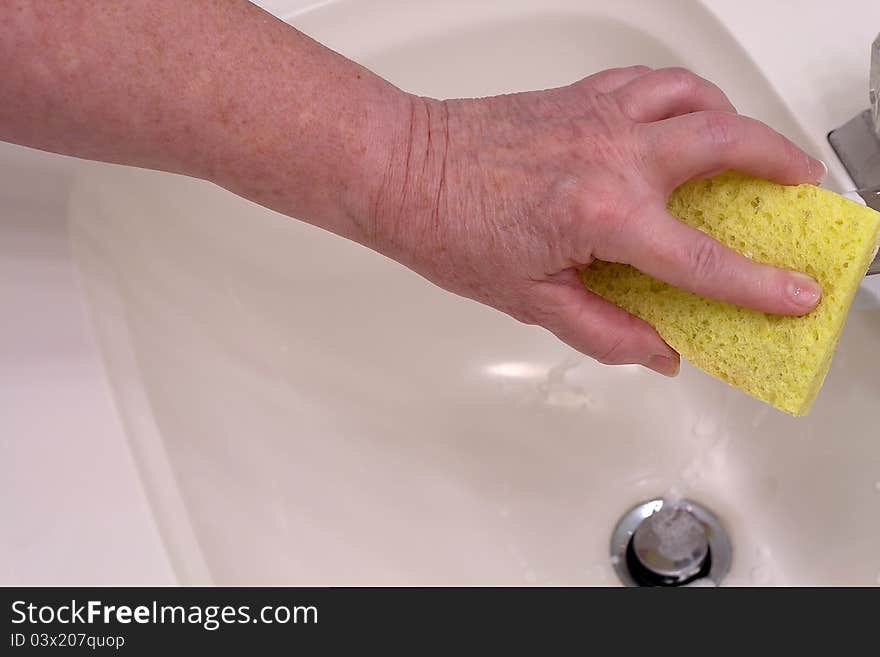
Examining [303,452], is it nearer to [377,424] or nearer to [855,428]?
[377,424]

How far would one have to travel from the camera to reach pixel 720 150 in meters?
0.39

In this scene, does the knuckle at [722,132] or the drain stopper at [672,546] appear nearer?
the knuckle at [722,132]

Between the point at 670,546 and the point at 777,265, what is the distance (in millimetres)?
236

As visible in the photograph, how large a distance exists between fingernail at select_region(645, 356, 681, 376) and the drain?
0.50 feet

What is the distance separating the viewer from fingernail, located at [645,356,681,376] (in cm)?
45

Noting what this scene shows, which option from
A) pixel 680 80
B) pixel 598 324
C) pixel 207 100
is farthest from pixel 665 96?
pixel 207 100

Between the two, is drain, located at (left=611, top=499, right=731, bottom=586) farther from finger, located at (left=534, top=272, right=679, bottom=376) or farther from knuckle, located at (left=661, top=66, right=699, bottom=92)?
knuckle, located at (left=661, top=66, right=699, bottom=92)

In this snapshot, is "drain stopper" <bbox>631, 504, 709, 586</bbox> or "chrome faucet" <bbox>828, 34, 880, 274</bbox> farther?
"drain stopper" <bbox>631, 504, 709, 586</bbox>

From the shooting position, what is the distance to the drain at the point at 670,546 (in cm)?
56

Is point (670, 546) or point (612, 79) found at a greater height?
point (612, 79)

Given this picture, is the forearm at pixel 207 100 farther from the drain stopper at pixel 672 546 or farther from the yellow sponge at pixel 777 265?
the drain stopper at pixel 672 546

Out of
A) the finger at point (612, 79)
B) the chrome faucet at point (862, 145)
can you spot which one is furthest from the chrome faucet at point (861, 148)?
the finger at point (612, 79)

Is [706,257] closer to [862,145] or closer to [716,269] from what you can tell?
[716,269]

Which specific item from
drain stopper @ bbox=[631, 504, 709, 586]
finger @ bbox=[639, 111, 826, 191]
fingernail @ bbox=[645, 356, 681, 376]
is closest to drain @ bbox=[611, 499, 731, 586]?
drain stopper @ bbox=[631, 504, 709, 586]
